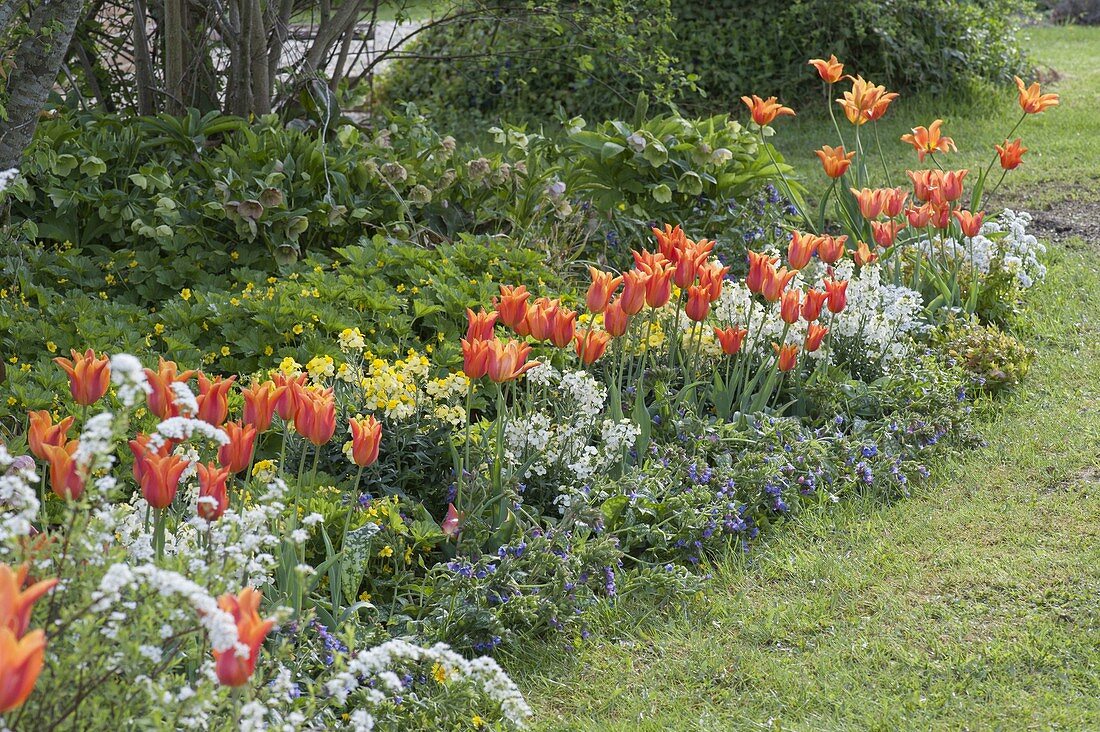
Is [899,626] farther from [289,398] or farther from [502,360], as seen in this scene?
[289,398]

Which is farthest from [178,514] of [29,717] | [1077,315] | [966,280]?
[1077,315]

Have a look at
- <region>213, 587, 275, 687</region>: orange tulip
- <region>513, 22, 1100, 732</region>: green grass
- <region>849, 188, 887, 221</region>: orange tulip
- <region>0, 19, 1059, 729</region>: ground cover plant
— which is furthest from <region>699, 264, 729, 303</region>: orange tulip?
<region>213, 587, 275, 687</region>: orange tulip

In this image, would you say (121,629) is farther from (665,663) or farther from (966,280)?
(966,280)

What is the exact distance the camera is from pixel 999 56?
8859 mm

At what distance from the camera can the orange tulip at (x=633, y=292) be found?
3.11 metres

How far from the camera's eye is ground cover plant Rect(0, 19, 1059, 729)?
1.83 metres

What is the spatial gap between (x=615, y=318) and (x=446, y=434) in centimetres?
61

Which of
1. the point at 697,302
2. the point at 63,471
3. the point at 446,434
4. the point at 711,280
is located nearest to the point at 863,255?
the point at 711,280

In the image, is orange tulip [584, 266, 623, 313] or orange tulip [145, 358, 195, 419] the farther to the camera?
orange tulip [584, 266, 623, 313]

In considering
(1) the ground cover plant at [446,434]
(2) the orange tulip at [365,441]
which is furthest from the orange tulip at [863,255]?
(2) the orange tulip at [365,441]

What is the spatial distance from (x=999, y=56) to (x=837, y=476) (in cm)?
639

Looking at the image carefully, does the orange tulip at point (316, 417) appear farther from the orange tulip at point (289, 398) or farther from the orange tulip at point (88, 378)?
the orange tulip at point (88, 378)

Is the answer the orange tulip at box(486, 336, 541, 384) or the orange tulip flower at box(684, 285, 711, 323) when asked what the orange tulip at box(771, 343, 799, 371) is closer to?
the orange tulip flower at box(684, 285, 711, 323)

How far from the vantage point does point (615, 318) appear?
3143mm
